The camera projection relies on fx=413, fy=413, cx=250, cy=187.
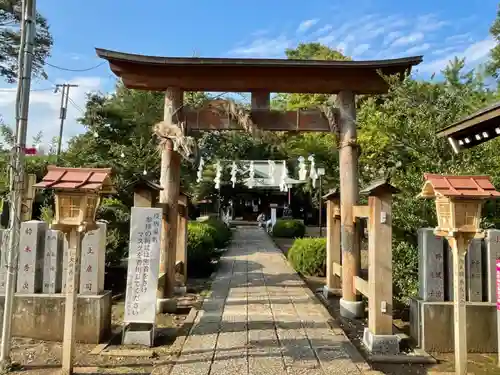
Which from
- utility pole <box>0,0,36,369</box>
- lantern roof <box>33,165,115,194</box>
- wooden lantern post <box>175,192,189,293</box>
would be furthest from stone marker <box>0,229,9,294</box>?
wooden lantern post <box>175,192,189,293</box>

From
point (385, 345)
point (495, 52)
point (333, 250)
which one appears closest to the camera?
point (385, 345)

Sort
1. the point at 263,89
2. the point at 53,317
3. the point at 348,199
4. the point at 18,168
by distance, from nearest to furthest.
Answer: the point at 18,168 → the point at 53,317 → the point at 348,199 → the point at 263,89

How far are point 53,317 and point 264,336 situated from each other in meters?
2.79

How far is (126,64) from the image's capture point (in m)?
Answer: 6.96

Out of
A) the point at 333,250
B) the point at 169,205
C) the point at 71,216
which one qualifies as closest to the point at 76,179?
the point at 71,216

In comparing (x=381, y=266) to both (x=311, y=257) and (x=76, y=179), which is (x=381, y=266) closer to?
(x=76, y=179)

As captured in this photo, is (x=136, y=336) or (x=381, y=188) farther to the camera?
(x=136, y=336)

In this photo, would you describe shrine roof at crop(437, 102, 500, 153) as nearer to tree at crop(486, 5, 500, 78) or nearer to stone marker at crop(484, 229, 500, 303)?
stone marker at crop(484, 229, 500, 303)

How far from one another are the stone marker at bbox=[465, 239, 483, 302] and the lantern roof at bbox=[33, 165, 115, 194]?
463 cm

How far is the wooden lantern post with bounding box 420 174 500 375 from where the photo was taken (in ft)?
13.9

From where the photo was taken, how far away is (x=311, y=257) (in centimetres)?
1088

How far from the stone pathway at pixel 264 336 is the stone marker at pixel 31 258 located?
224 centimetres

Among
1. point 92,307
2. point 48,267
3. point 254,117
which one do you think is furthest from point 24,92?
point 254,117

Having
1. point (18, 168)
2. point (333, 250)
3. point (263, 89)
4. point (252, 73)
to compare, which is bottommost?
point (333, 250)
